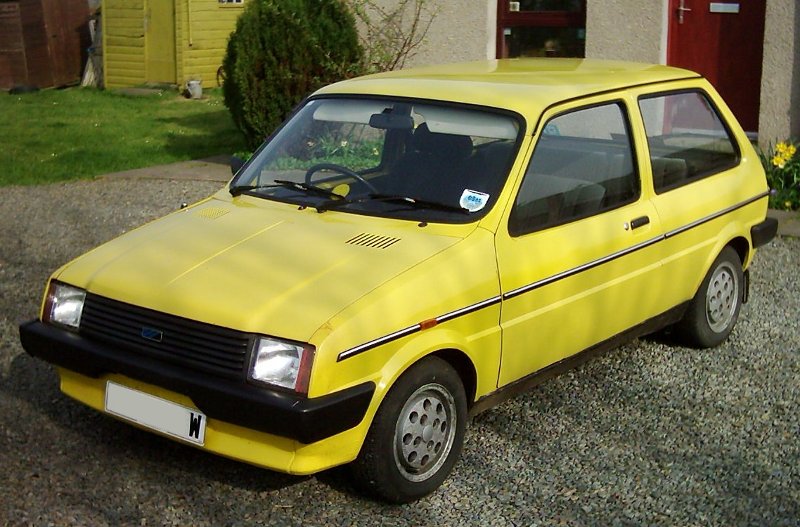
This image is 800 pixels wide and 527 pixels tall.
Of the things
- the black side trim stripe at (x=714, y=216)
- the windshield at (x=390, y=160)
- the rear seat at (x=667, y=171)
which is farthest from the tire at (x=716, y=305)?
the windshield at (x=390, y=160)

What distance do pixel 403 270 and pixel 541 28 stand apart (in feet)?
27.0

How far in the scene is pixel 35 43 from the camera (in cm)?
2089

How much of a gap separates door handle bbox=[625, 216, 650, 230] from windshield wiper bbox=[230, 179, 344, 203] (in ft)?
4.78

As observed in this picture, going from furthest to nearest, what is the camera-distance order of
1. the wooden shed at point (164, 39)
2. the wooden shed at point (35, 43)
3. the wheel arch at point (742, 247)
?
the wooden shed at point (35, 43), the wooden shed at point (164, 39), the wheel arch at point (742, 247)

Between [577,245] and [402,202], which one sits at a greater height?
[402,202]

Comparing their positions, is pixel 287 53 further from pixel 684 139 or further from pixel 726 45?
pixel 684 139

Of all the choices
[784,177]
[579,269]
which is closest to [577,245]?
[579,269]

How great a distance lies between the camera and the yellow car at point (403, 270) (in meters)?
4.15

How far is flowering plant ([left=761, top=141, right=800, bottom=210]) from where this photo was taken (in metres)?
9.80

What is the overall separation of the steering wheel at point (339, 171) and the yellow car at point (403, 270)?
0.4 inches

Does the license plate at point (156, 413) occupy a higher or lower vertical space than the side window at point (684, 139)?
Answer: lower

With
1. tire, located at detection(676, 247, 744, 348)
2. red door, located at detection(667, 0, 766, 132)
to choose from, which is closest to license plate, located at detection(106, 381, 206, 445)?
tire, located at detection(676, 247, 744, 348)

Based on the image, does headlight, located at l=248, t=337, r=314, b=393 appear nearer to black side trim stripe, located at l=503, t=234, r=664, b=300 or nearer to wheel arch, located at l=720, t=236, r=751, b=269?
black side trim stripe, located at l=503, t=234, r=664, b=300

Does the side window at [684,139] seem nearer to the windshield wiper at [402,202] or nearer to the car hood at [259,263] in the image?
the windshield wiper at [402,202]
